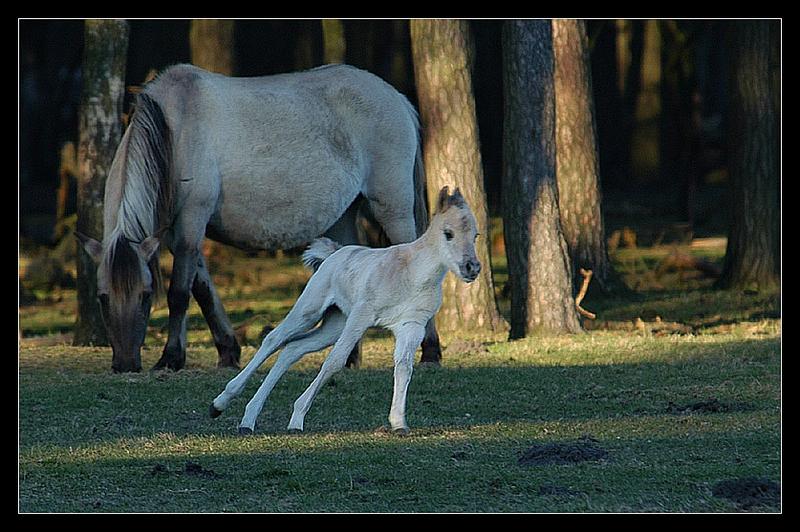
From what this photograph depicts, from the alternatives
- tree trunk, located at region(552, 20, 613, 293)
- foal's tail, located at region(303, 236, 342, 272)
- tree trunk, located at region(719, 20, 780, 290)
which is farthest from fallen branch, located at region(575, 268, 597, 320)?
foal's tail, located at region(303, 236, 342, 272)

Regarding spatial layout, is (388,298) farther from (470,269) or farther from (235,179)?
(235,179)

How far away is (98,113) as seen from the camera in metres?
14.2

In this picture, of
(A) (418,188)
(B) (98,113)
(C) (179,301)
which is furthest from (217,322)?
(B) (98,113)

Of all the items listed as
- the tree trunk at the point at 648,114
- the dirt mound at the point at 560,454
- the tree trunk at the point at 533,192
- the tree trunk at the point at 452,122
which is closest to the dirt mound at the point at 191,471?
the dirt mound at the point at 560,454

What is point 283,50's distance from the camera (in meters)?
37.0

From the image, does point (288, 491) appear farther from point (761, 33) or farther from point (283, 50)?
point (283, 50)

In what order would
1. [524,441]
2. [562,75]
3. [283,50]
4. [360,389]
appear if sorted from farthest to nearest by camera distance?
[283,50], [562,75], [360,389], [524,441]

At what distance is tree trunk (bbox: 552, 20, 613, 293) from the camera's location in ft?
57.7

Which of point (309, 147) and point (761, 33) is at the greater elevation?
point (761, 33)

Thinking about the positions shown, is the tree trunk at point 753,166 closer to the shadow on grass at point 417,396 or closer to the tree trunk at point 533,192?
the tree trunk at point 533,192

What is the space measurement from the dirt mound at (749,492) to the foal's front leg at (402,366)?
2219mm

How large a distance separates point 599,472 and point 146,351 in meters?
7.20

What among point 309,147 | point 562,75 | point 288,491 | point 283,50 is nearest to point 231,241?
point 309,147

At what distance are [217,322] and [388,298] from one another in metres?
3.88
